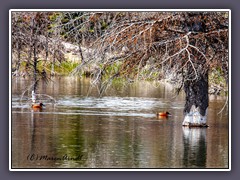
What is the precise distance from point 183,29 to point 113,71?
6.12 feet

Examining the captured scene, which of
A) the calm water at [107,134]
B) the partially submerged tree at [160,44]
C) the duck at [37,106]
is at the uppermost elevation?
the partially submerged tree at [160,44]

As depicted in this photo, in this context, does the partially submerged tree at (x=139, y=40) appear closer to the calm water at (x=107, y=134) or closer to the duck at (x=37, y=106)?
the calm water at (x=107, y=134)

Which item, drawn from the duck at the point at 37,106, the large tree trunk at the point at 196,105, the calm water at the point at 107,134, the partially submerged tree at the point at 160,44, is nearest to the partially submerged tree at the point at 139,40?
the partially submerged tree at the point at 160,44

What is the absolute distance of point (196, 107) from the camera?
21.6 m

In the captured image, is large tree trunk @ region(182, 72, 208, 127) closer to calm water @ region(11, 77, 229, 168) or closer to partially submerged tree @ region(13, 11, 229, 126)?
calm water @ region(11, 77, 229, 168)

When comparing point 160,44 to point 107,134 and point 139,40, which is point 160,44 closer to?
point 139,40

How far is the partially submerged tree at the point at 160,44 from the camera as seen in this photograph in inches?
756

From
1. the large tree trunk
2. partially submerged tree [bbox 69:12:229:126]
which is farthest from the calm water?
partially submerged tree [bbox 69:12:229:126]

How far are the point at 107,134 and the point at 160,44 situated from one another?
2.42m

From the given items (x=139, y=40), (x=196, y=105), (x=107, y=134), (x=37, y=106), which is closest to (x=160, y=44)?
(x=139, y=40)

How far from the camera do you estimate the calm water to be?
690 inches

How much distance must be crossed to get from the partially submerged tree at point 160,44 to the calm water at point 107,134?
0.77m

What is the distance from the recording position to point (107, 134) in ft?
67.7

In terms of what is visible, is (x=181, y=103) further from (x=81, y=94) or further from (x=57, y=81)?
(x=57, y=81)
